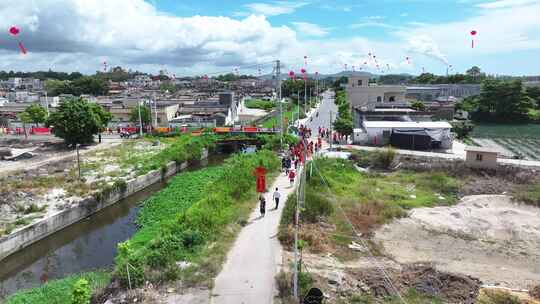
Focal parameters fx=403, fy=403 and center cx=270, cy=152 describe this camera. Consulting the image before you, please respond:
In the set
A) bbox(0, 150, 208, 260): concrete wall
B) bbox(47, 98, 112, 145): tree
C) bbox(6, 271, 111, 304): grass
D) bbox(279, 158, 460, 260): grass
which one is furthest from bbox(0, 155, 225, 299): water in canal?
bbox(47, 98, 112, 145): tree

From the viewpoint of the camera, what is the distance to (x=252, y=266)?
14250mm

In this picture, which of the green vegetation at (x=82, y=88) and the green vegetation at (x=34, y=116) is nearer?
the green vegetation at (x=34, y=116)

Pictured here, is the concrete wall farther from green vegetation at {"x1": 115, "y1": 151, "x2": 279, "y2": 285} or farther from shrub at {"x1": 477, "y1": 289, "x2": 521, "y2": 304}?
shrub at {"x1": 477, "y1": 289, "x2": 521, "y2": 304}

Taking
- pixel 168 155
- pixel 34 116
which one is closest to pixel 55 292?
pixel 168 155

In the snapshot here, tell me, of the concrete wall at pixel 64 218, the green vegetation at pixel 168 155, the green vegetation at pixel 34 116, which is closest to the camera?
the concrete wall at pixel 64 218

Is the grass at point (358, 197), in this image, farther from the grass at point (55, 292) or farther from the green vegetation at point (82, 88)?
the green vegetation at point (82, 88)

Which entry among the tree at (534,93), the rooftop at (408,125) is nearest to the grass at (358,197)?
the rooftop at (408,125)

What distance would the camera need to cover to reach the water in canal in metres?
18.0

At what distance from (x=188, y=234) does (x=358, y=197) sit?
10860mm

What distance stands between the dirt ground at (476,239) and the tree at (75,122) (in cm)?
3333

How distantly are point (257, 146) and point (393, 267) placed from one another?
31.6 m

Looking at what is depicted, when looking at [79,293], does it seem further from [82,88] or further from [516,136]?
[82,88]

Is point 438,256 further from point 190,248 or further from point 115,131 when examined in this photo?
point 115,131

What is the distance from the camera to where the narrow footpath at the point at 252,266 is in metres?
12.4
